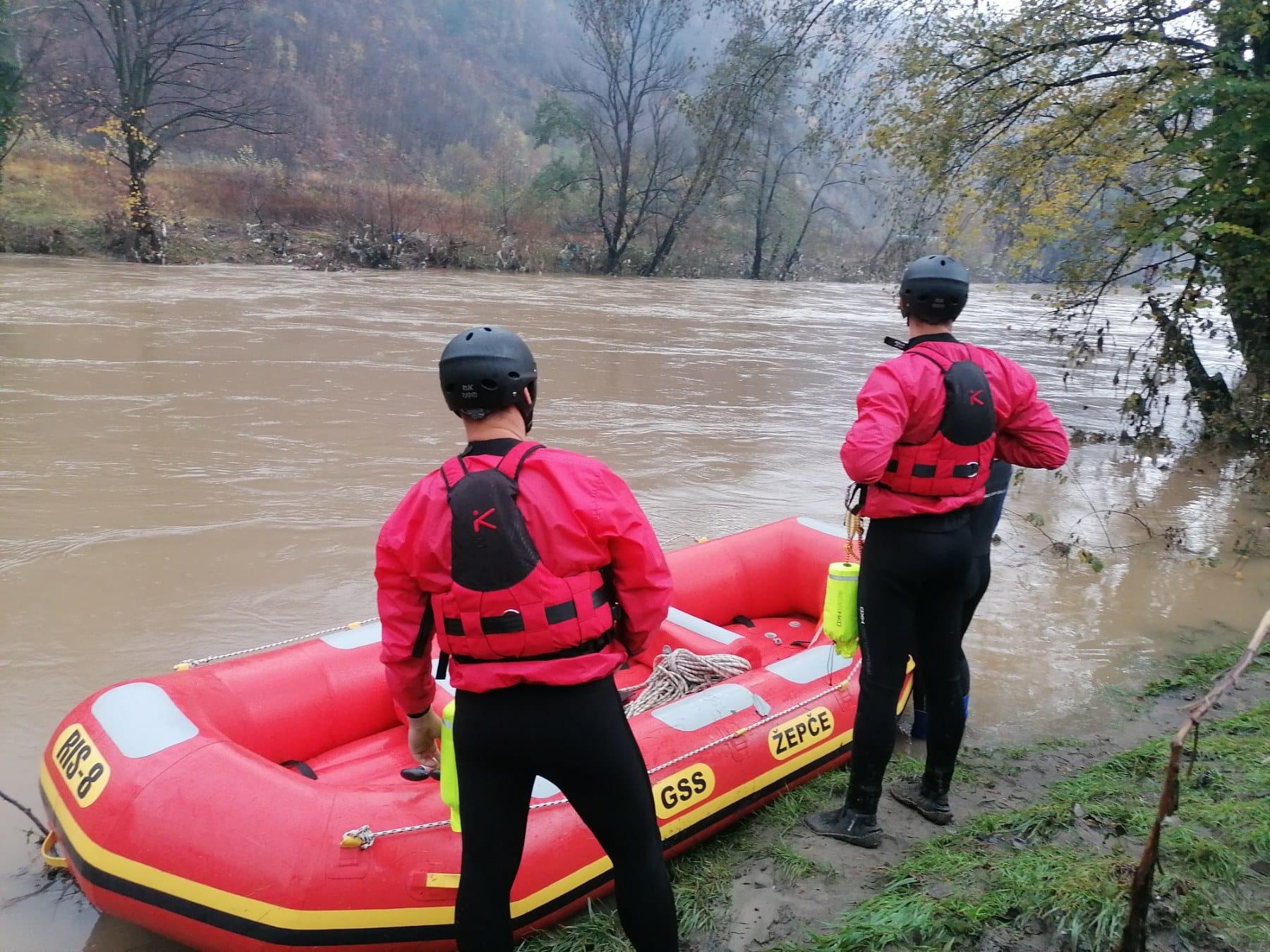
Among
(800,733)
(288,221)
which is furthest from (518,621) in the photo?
(288,221)

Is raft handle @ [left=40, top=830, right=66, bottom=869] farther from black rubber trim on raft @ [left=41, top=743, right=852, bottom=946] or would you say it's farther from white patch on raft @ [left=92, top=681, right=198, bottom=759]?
white patch on raft @ [left=92, top=681, right=198, bottom=759]

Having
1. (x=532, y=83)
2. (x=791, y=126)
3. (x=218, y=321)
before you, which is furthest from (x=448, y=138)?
(x=218, y=321)

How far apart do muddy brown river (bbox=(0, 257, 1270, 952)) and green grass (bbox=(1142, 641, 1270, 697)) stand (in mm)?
164

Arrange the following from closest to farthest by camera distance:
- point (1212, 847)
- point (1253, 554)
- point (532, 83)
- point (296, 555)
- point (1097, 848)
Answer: point (1212, 847) → point (1097, 848) → point (296, 555) → point (1253, 554) → point (532, 83)

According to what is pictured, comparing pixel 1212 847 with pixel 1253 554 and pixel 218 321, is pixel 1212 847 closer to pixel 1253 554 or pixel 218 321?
pixel 1253 554

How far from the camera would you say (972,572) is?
2.46 m

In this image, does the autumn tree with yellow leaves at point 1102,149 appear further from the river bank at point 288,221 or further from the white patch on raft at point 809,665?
the river bank at point 288,221

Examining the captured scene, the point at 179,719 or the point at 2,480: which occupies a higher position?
the point at 179,719

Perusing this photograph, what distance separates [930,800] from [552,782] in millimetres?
1472

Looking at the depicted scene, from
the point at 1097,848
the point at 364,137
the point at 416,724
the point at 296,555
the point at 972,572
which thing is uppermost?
the point at 364,137

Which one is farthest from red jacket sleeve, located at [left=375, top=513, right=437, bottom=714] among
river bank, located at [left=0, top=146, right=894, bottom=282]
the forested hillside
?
the forested hillside

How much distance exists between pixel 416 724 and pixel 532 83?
43261mm

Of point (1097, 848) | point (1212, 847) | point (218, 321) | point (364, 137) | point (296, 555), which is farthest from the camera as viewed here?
point (364, 137)

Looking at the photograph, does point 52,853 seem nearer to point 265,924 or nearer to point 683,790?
point 265,924
